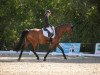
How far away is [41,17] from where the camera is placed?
3981 centimetres

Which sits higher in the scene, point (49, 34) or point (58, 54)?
point (49, 34)

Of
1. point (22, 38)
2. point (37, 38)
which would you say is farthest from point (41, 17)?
point (22, 38)

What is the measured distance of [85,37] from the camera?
3419 centimetres

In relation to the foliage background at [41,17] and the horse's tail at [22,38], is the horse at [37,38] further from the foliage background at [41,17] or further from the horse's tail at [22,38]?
the foliage background at [41,17]

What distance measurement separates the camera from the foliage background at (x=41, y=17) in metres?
34.3

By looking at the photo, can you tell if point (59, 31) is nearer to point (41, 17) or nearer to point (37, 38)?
point (37, 38)

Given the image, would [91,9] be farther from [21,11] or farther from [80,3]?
[21,11]

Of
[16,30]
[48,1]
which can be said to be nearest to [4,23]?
[16,30]

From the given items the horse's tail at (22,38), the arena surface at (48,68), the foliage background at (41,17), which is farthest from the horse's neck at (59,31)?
the foliage background at (41,17)

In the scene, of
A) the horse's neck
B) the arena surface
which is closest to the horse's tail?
the horse's neck

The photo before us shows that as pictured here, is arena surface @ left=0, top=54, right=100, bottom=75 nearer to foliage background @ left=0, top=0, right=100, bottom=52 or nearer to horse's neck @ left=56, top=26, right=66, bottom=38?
horse's neck @ left=56, top=26, right=66, bottom=38

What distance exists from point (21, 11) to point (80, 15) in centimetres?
596

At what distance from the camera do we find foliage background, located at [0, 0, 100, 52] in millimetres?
34344

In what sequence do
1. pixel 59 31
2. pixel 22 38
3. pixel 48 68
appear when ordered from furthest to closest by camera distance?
pixel 59 31 → pixel 22 38 → pixel 48 68
